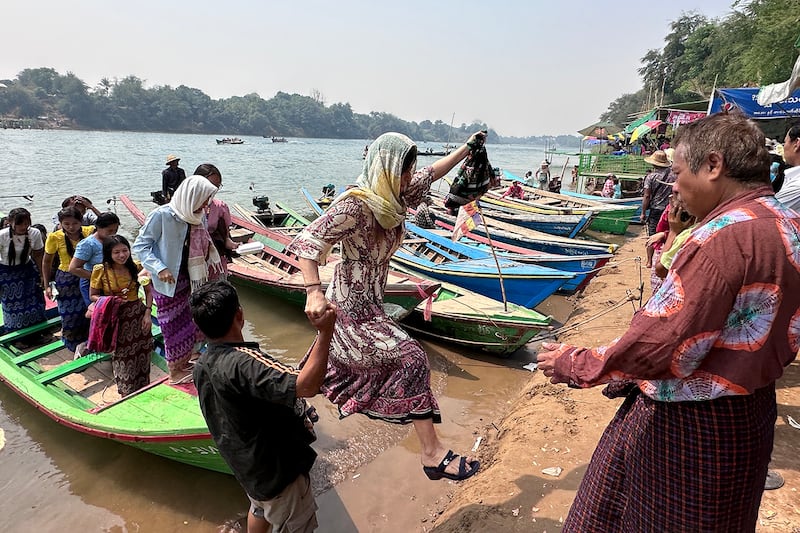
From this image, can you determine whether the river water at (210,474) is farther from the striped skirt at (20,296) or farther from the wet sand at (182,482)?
the striped skirt at (20,296)

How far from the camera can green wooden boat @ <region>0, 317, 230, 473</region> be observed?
3064mm

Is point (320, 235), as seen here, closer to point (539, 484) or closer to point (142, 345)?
point (539, 484)

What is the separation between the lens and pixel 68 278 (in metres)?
4.29

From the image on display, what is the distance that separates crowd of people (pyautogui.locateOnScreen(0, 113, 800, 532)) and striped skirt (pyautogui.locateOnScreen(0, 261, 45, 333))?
2401 millimetres

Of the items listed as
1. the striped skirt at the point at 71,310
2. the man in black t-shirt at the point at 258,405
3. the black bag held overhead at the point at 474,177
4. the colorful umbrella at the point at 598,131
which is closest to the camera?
the man in black t-shirt at the point at 258,405

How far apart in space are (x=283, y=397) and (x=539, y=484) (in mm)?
2131

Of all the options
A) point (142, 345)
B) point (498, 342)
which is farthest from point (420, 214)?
point (142, 345)

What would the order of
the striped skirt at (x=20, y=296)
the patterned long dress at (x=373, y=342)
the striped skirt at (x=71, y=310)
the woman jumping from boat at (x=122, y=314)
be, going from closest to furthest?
the patterned long dress at (x=373, y=342) → the woman jumping from boat at (x=122, y=314) → the striped skirt at (x=71, y=310) → the striped skirt at (x=20, y=296)

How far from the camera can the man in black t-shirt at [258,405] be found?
1.68 m

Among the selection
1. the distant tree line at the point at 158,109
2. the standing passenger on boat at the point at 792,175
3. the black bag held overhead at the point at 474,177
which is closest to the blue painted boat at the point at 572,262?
the standing passenger on boat at the point at 792,175

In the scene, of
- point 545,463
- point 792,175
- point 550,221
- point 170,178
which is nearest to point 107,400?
point 545,463

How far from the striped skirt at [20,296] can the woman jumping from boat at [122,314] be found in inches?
67.1

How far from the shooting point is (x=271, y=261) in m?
8.59

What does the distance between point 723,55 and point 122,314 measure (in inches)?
1509
